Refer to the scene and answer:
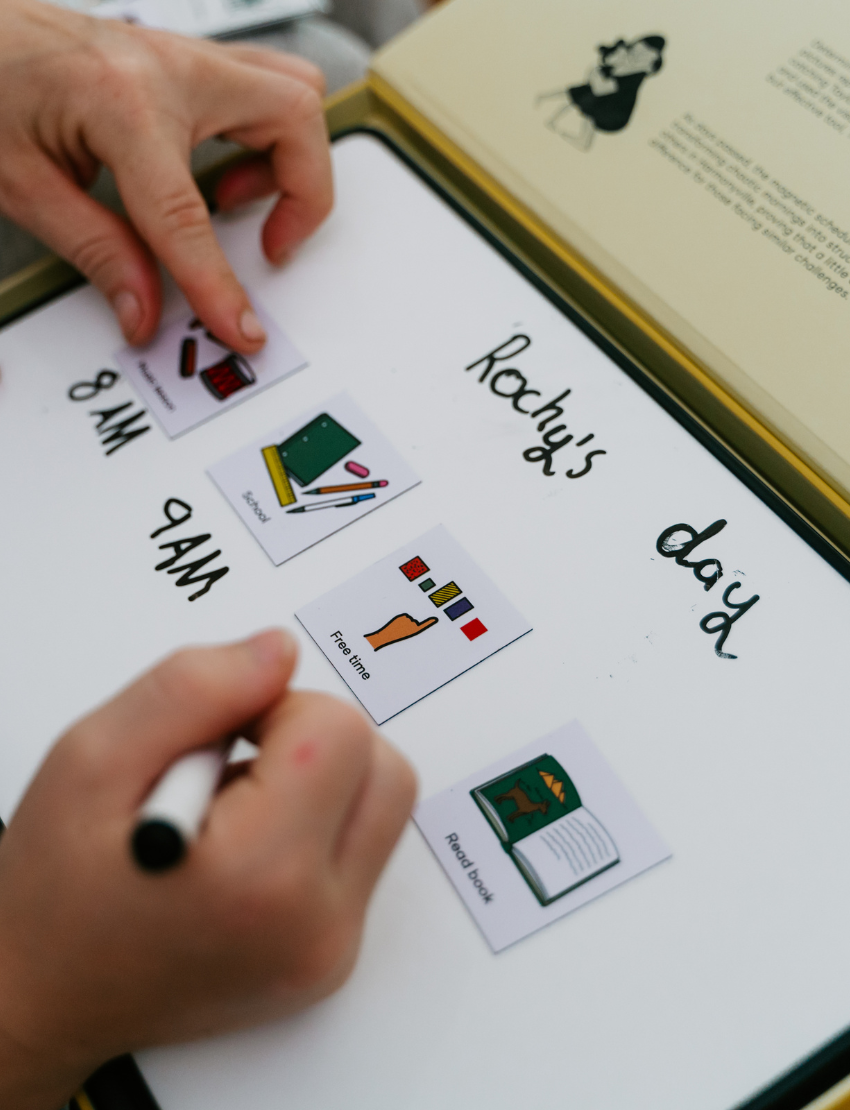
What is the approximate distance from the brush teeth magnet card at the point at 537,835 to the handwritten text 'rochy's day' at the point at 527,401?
17 centimetres

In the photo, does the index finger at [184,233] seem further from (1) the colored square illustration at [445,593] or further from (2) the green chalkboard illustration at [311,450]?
(1) the colored square illustration at [445,593]

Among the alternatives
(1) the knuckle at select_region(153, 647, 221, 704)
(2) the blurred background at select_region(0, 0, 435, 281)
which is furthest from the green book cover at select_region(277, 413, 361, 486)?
(2) the blurred background at select_region(0, 0, 435, 281)

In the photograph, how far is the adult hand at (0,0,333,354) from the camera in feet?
1.89

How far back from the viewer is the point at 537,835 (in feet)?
1.39

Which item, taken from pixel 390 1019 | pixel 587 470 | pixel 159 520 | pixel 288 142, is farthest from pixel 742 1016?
pixel 288 142

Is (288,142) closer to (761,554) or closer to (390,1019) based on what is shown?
(761,554)

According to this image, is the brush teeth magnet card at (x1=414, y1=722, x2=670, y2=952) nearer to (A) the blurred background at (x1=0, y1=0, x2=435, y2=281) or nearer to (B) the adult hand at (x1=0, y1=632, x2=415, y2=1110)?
(B) the adult hand at (x1=0, y1=632, x2=415, y2=1110)

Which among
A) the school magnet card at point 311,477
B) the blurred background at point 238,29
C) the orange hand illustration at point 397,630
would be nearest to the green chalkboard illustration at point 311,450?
the school magnet card at point 311,477

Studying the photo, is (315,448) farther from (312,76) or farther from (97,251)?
(312,76)

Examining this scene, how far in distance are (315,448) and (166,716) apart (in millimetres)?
258

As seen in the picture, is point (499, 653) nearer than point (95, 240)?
Yes

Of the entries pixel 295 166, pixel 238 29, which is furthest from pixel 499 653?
pixel 238 29

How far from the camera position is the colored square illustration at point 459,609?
480mm

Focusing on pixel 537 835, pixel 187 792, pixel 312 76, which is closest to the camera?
pixel 187 792
